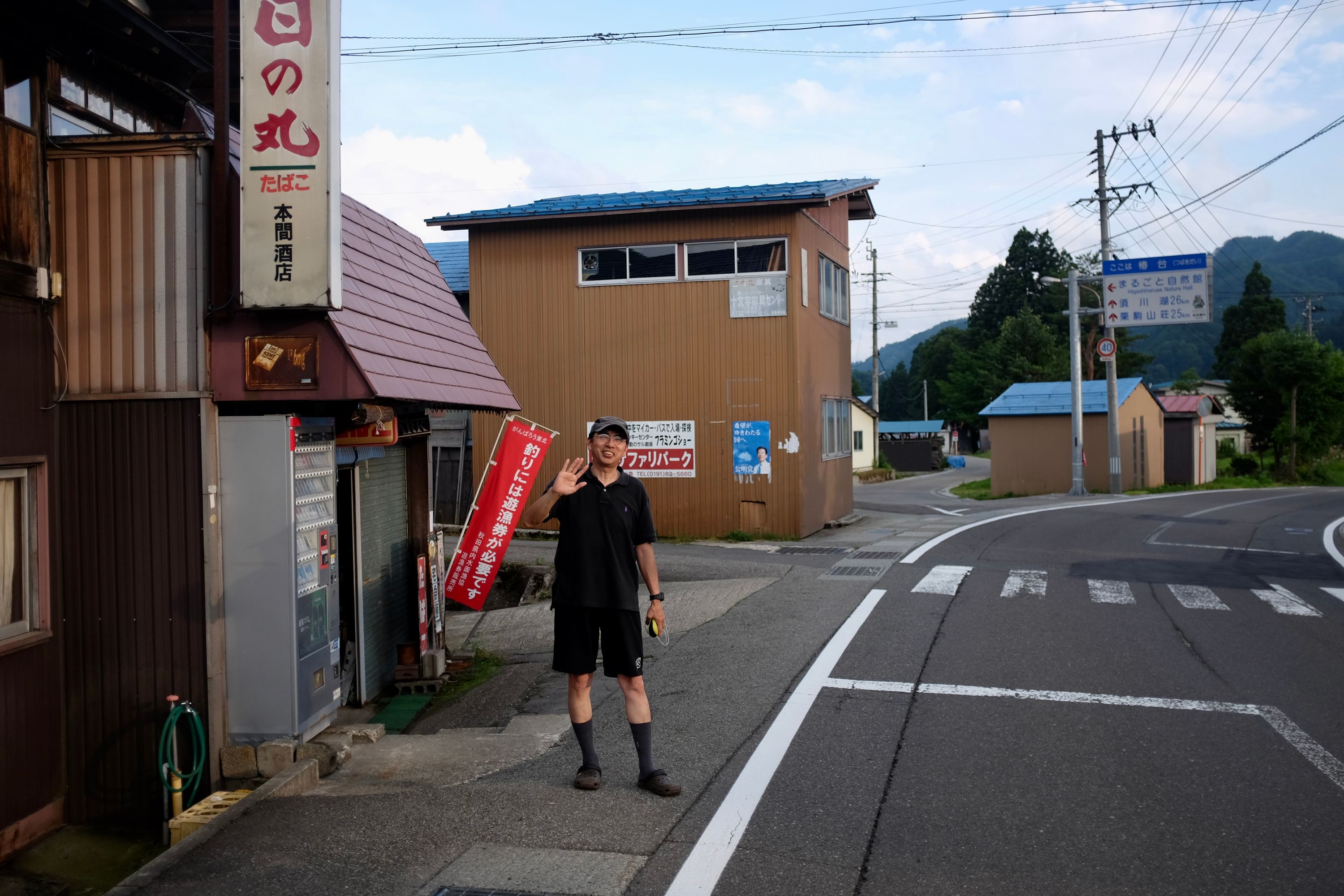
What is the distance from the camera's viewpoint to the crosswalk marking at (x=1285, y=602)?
1095 cm

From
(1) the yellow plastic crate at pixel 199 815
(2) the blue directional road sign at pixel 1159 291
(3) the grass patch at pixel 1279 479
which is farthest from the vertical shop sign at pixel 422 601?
(3) the grass patch at pixel 1279 479

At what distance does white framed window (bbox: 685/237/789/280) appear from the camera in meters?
19.7

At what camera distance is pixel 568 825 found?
484cm

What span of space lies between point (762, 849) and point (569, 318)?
55.6ft

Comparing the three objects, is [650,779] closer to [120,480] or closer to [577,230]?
[120,480]

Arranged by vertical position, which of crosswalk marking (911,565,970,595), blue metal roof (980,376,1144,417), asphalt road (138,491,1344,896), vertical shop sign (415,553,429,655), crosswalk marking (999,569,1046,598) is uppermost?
blue metal roof (980,376,1144,417)

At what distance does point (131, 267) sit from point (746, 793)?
186 inches

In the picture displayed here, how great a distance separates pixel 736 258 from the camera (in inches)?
784

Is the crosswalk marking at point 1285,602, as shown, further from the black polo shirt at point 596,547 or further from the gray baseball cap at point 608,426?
the gray baseball cap at point 608,426

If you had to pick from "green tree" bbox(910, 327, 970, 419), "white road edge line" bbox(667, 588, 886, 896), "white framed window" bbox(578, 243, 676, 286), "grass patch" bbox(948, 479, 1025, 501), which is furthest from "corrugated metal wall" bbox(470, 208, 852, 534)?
"green tree" bbox(910, 327, 970, 419)

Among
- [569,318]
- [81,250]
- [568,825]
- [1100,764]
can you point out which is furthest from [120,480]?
[569,318]

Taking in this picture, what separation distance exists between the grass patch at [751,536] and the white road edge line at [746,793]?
10.9m

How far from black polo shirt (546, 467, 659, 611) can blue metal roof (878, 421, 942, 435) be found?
2736 inches

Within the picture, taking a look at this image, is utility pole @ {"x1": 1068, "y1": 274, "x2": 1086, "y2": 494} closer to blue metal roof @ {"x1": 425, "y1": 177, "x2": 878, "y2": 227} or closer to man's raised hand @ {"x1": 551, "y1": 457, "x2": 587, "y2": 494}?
blue metal roof @ {"x1": 425, "y1": 177, "x2": 878, "y2": 227}
